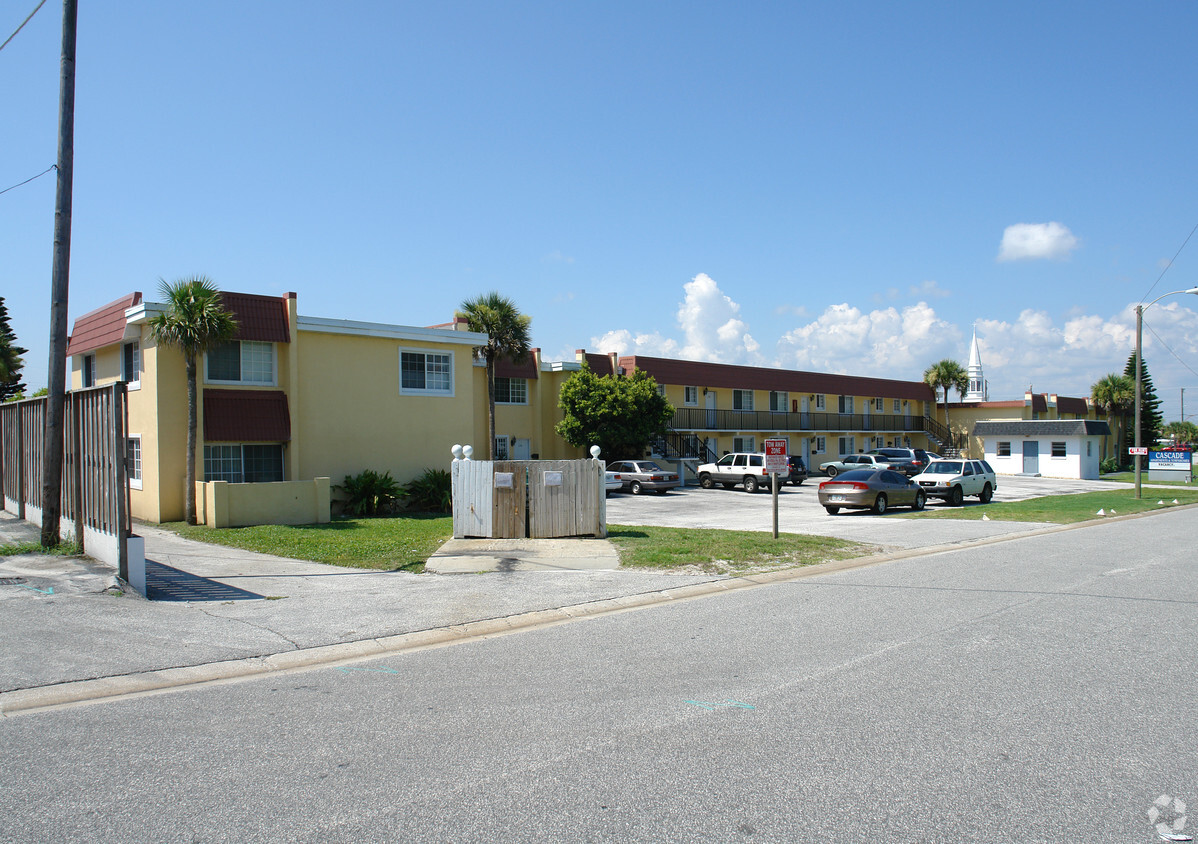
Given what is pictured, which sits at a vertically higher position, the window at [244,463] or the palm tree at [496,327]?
the palm tree at [496,327]

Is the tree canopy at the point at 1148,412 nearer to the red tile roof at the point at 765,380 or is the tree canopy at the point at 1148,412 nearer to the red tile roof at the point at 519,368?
the red tile roof at the point at 765,380

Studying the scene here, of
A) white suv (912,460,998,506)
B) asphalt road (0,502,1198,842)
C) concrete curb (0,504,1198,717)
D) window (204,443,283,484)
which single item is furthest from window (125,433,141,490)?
white suv (912,460,998,506)

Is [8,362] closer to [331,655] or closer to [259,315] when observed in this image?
[259,315]

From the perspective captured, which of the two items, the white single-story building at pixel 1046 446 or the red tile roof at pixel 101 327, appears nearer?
the red tile roof at pixel 101 327

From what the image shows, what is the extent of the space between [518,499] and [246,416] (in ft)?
33.9

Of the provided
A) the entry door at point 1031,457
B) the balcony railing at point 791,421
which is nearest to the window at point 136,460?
the balcony railing at point 791,421

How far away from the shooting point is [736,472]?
1510 inches

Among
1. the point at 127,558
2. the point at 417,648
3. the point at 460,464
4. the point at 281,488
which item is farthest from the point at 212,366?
the point at 417,648

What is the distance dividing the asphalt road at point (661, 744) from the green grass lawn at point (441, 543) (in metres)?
5.21

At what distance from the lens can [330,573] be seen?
1266 cm

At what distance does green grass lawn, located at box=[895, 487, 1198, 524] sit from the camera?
2486cm

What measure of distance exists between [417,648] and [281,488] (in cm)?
1441

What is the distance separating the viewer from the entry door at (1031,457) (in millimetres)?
53594

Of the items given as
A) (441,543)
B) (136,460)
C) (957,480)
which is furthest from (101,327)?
(957,480)
